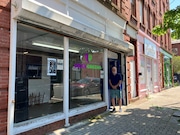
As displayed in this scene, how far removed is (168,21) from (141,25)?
4371 mm

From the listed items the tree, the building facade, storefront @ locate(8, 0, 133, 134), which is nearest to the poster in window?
storefront @ locate(8, 0, 133, 134)

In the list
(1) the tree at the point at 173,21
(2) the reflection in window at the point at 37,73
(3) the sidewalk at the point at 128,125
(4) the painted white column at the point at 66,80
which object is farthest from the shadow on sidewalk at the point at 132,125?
(1) the tree at the point at 173,21

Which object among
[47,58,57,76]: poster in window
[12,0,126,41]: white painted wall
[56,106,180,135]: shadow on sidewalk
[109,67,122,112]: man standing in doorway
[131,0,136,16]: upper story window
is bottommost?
[56,106,180,135]: shadow on sidewalk

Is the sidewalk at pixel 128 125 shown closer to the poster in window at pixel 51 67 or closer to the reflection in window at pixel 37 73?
the reflection in window at pixel 37 73

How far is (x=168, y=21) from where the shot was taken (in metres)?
10.2

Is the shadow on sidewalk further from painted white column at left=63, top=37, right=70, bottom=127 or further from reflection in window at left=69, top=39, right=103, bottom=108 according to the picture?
reflection in window at left=69, top=39, right=103, bottom=108

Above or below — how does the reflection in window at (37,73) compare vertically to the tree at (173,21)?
below

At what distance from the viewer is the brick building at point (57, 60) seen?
4723 millimetres

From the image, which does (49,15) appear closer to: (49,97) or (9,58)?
(9,58)

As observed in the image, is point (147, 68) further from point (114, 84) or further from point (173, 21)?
point (114, 84)

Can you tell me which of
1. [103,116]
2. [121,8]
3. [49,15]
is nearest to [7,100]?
[49,15]

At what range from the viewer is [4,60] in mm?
4617

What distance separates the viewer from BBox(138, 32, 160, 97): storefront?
13997 mm

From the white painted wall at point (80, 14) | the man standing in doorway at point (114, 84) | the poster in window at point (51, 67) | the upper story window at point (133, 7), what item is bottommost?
the man standing in doorway at point (114, 84)
